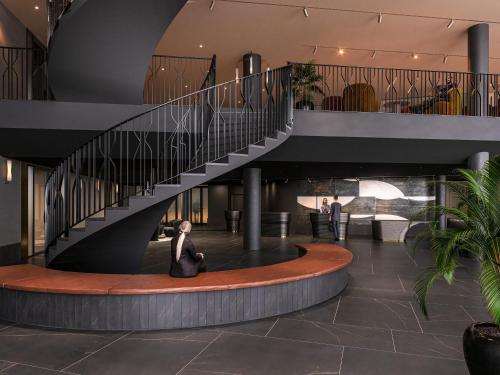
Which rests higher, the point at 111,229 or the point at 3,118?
the point at 3,118

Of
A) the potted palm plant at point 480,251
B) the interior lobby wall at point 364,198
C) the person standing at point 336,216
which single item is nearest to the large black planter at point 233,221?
the interior lobby wall at point 364,198

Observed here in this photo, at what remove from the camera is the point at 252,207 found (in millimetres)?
10391

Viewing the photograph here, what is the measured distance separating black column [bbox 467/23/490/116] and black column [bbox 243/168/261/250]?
603 centimetres

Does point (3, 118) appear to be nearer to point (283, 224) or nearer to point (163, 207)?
point (163, 207)

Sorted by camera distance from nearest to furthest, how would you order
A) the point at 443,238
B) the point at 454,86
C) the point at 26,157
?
the point at 443,238
the point at 26,157
the point at 454,86

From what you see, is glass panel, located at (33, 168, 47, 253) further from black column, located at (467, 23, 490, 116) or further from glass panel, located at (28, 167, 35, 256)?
black column, located at (467, 23, 490, 116)

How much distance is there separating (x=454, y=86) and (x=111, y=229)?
341 inches

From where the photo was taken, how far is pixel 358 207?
15.8 metres

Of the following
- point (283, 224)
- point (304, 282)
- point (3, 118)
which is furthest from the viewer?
Answer: point (283, 224)

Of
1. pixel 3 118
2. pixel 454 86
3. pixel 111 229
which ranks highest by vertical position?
pixel 454 86

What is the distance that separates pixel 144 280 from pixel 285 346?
187 cm

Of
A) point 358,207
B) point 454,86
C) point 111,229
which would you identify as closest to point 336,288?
point 111,229

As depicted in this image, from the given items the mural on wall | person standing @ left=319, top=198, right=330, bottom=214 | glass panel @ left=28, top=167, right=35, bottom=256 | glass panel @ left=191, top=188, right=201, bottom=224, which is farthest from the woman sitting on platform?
glass panel @ left=191, top=188, right=201, bottom=224

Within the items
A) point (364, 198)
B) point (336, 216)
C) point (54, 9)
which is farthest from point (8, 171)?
point (364, 198)
